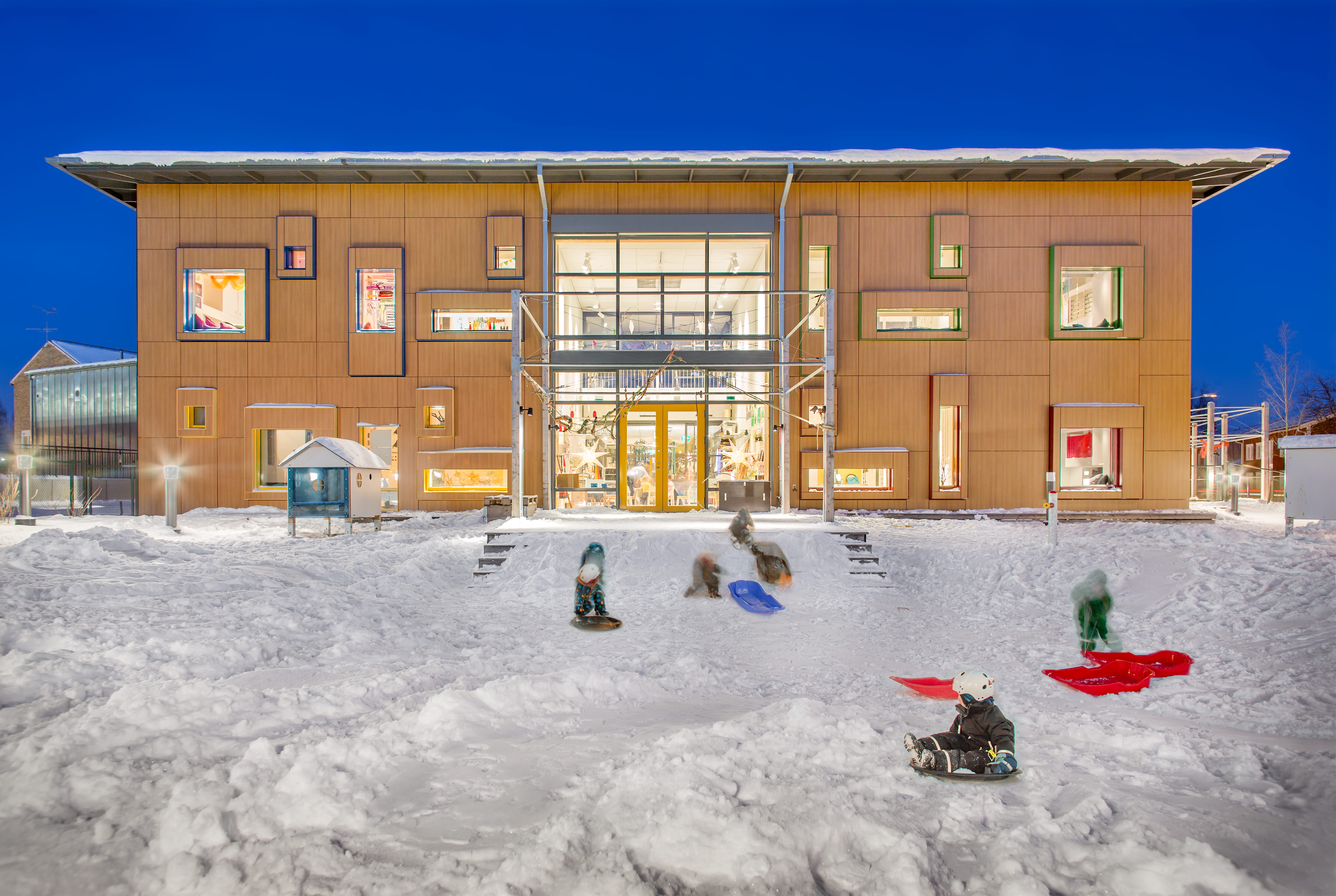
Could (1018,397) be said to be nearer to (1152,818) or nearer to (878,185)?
(878,185)

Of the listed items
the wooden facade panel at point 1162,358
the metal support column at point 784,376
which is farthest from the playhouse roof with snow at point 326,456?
the wooden facade panel at point 1162,358

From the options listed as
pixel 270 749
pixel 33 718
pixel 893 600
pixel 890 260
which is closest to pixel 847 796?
pixel 270 749

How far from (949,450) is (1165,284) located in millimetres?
7598

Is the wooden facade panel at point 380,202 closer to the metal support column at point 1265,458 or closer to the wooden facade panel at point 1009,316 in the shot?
the wooden facade panel at point 1009,316

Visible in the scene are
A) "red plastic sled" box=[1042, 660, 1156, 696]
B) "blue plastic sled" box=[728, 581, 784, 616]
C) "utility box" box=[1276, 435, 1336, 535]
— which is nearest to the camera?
"red plastic sled" box=[1042, 660, 1156, 696]

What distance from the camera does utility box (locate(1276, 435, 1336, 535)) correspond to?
1134 centimetres

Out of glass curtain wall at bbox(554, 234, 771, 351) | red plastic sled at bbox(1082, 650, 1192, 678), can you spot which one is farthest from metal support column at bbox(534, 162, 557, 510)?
red plastic sled at bbox(1082, 650, 1192, 678)

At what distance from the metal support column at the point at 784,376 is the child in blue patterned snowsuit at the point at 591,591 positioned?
27.2ft

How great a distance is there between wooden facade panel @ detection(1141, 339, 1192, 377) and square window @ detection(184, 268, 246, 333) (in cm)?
2560

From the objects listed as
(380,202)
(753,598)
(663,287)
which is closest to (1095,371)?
(663,287)

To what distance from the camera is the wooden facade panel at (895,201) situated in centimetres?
1738

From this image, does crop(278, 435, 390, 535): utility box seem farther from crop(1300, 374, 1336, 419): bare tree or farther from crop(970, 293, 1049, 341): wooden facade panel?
crop(1300, 374, 1336, 419): bare tree

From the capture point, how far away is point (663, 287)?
1716cm

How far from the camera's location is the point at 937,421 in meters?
17.2
